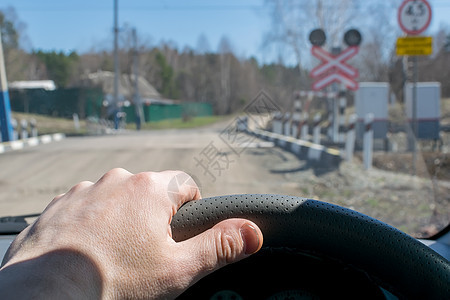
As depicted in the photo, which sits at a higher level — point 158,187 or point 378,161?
point 158,187

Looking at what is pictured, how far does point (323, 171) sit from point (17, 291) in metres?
5.29

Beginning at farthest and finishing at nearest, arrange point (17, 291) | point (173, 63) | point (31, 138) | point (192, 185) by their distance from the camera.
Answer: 1. point (31, 138)
2. point (173, 63)
3. point (192, 185)
4. point (17, 291)

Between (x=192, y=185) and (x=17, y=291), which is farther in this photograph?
(x=192, y=185)

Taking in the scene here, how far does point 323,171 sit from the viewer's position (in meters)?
5.71

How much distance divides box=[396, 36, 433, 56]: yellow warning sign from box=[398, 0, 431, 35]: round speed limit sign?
21 centimetres

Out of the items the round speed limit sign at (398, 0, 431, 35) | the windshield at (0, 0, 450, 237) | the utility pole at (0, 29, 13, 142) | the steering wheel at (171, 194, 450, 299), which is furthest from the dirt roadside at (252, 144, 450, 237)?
the steering wheel at (171, 194, 450, 299)

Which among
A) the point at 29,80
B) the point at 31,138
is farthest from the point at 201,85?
the point at 31,138

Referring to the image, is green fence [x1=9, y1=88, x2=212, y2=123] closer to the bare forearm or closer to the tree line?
the tree line

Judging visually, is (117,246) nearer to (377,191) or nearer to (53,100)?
(53,100)

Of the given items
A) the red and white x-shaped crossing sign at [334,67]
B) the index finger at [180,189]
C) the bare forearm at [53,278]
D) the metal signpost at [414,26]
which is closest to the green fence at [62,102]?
the red and white x-shaped crossing sign at [334,67]

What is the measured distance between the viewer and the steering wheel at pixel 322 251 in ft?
3.40

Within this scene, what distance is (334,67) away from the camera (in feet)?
14.6

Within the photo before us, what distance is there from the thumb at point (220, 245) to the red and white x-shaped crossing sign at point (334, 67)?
258cm

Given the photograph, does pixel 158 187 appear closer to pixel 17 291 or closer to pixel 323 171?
pixel 17 291
